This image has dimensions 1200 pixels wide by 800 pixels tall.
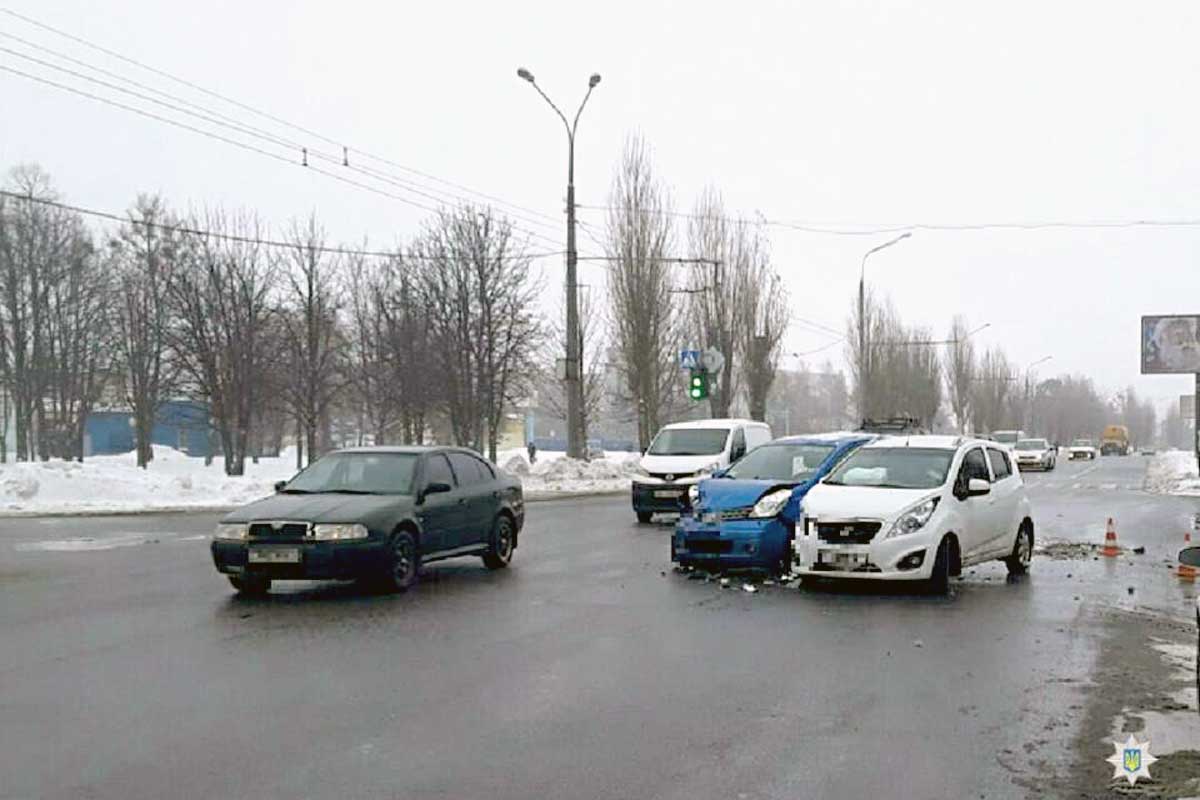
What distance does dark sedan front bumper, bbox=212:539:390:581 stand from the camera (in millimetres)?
12031

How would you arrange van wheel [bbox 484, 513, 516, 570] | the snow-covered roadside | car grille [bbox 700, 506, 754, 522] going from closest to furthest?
car grille [bbox 700, 506, 754, 522] < van wheel [bbox 484, 513, 516, 570] < the snow-covered roadside

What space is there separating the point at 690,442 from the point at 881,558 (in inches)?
461

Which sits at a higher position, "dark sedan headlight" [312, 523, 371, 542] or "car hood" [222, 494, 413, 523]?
"car hood" [222, 494, 413, 523]

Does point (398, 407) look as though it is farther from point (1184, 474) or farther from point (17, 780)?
point (17, 780)

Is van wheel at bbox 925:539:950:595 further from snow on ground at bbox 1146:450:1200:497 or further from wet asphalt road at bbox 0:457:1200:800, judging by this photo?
snow on ground at bbox 1146:450:1200:497

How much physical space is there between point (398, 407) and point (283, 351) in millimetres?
4634

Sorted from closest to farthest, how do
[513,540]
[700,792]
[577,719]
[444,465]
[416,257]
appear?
[700,792], [577,719], [444,465], [513,540], [416,257]

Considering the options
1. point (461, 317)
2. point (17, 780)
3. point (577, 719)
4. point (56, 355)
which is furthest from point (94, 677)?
point (56, 355)

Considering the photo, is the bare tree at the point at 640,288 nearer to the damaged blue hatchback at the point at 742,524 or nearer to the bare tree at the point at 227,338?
the bare tree at the point at 227,338

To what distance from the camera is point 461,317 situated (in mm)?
39750

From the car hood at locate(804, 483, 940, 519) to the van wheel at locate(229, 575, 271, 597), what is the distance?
548 centimetres

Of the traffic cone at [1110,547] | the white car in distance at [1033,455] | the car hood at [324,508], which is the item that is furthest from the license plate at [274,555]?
the white car in distance at [1033,455]

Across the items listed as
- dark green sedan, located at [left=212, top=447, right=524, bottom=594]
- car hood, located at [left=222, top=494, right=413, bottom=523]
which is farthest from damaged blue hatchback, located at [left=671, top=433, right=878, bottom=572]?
car hood, located at [left=222, top=494, right=413, bottom=523]

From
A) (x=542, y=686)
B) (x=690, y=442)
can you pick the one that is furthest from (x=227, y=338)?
(x=542, y=686)
